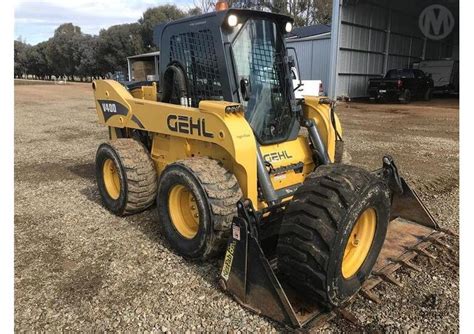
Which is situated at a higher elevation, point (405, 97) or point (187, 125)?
point (405, 97)

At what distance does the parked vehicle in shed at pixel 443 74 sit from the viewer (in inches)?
993

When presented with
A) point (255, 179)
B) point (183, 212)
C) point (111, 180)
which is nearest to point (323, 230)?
point (255, 179)

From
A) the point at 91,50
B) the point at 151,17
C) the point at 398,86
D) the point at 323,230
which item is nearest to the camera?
the point at 323,230

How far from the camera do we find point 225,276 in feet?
10.9

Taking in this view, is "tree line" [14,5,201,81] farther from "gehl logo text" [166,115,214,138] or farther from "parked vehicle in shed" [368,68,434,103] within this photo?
"gehl logo text" [166,115,214,138]

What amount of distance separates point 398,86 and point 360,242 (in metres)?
20.2

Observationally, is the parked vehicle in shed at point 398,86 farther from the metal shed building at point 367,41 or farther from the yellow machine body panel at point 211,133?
the yellow machine body panel at point 211,133

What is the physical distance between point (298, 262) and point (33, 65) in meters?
80.1

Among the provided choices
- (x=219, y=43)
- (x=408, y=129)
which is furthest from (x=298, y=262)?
(x=408, y=129)

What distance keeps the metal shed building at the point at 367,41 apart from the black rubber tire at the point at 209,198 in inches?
721

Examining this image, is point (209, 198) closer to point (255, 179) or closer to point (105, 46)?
point (255, 179)

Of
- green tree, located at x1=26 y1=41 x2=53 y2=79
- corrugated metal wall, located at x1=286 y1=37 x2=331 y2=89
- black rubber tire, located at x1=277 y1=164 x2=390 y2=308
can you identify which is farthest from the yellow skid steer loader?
green tree, located at x1=26 y1=41 x2=53 y2=79

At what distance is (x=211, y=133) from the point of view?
12.5ft

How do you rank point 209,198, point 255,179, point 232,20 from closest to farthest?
point 209,198, point 255,179, point 232,20
